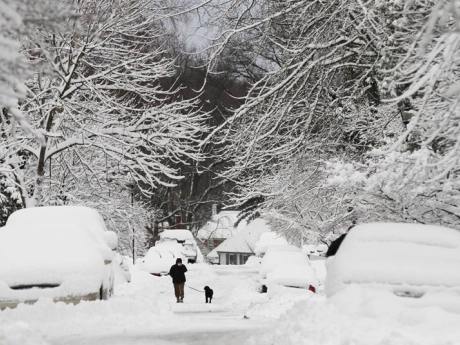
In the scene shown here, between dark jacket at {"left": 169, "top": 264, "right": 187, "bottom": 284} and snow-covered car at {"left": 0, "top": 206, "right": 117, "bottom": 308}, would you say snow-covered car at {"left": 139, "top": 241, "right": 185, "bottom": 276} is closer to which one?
dark jacket at {"left": 169, "top": 264, "right": 187, "bottom": 284}

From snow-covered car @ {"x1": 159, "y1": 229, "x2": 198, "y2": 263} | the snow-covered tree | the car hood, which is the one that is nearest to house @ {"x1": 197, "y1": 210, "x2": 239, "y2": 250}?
snow-covered car @ {"x1": 159, "y1": 229, "x2": 198, "y2": 263}

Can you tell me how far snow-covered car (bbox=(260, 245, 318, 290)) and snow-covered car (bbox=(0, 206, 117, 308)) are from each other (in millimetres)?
9034

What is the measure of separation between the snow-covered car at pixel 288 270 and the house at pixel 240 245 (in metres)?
46.8

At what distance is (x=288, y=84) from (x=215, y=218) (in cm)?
A: 6042

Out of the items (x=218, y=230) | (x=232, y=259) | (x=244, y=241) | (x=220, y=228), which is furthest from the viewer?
(x=218, y=230)

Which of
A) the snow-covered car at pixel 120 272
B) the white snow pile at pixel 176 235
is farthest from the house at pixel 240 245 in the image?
the snow-covered car at pixel 120 272

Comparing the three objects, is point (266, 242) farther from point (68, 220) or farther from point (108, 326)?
point (108, 326)

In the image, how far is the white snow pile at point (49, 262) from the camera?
13.7 meters

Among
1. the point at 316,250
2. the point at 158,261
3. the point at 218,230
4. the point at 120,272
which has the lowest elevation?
the point at 120,272

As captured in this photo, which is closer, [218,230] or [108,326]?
[108,326]

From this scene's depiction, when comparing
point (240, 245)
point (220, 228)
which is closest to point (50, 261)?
point (240, 245)

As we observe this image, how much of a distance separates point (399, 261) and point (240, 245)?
64.5 m

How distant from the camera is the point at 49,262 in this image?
13914 mm

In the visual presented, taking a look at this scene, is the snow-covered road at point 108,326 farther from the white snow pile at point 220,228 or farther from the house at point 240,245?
the white snow pile at point 220,228
